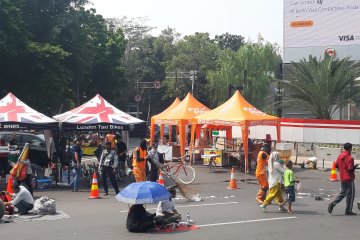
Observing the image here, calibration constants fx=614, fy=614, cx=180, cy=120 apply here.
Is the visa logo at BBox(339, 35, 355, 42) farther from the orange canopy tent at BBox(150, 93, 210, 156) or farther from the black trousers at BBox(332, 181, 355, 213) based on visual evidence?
the black trousers at BBox(332, 181, 355, 213)

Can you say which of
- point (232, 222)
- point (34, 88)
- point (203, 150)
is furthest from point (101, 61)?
point (232, 222)

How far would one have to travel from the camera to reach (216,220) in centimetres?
1380

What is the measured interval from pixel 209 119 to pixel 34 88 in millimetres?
18896

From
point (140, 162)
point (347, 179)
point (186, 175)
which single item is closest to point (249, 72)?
point (186, 175)

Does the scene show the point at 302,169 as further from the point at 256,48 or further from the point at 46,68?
the point at 256,48

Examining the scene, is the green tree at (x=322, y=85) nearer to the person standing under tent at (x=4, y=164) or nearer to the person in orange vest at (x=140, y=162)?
the person in orange vest at (x=140, y=162)

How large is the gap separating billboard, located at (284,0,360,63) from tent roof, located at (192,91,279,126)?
25.4 m

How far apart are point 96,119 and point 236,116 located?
704 centimetres

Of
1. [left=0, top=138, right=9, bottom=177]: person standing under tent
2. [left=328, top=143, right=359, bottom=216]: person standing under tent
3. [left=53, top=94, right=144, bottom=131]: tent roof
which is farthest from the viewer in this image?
[left=53, top=94, right=144, bottom=131]: tent roof

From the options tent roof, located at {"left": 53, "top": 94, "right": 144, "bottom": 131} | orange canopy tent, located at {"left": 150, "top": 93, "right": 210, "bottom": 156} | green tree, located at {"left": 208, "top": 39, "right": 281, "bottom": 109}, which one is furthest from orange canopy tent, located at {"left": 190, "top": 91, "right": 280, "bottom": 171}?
green tree, located at {"left": 208, "top": 39, "right": 281, "bottom": 109}

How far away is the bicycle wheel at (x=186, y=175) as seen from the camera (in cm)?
2270

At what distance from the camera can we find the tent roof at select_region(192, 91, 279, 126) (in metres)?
26.5

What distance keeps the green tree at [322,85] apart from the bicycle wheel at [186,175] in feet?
50.6

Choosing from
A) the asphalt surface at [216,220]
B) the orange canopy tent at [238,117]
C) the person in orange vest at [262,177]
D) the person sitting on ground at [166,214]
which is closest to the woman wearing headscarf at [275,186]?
the asphalt surface at [216,220]
